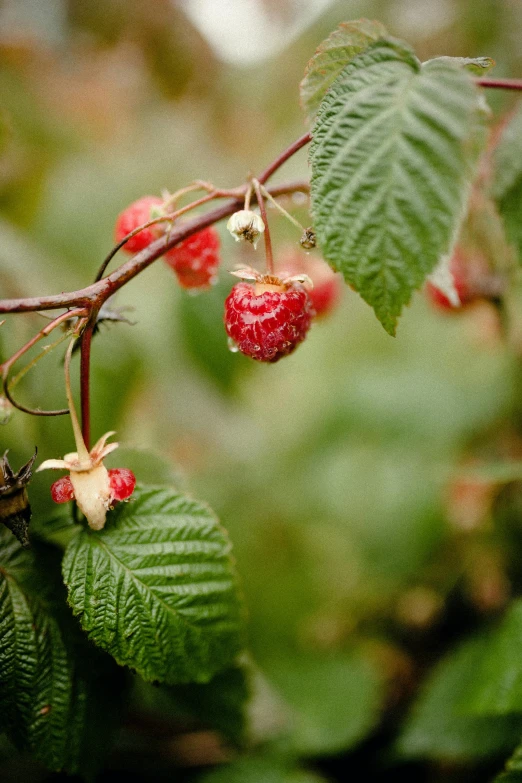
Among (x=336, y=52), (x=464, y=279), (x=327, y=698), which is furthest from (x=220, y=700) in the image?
(x=336, y=52)

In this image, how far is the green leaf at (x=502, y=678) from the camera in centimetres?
79

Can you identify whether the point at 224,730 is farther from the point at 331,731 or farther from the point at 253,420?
the point at 253,420

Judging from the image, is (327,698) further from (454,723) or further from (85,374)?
(85,374)

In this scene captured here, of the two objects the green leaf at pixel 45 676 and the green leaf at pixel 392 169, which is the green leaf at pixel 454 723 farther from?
the green leaf at pixel 392 169

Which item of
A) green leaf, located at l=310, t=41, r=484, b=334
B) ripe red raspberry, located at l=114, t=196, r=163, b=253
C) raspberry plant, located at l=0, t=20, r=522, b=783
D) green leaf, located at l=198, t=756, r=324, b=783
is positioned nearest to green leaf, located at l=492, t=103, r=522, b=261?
raspberry plant, located at l=0, t=20, r=522, b=783

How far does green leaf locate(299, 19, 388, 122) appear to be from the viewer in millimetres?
596

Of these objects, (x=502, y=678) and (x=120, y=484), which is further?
(x=502, y=678)

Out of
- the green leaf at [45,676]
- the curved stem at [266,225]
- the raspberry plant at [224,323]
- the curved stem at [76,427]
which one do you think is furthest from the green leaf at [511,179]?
the green leaf at [45,676]

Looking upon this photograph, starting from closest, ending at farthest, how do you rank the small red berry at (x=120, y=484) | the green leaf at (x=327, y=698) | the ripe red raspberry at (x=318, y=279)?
the small red berry at (x=120, y=484) < the ripe red raspberry at (x=318, y=279) < the green leaf at (x=327, y=698)

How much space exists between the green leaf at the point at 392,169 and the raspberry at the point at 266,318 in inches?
3.9

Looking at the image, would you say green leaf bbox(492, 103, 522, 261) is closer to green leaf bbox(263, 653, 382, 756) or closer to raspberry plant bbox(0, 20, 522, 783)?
raspberry plant bbox(0, 20, 522, 783)

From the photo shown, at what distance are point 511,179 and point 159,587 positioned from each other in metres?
0.60

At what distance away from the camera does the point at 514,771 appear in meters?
0.68

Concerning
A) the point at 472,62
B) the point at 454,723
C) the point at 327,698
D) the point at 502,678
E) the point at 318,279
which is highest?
the point at 472,62
